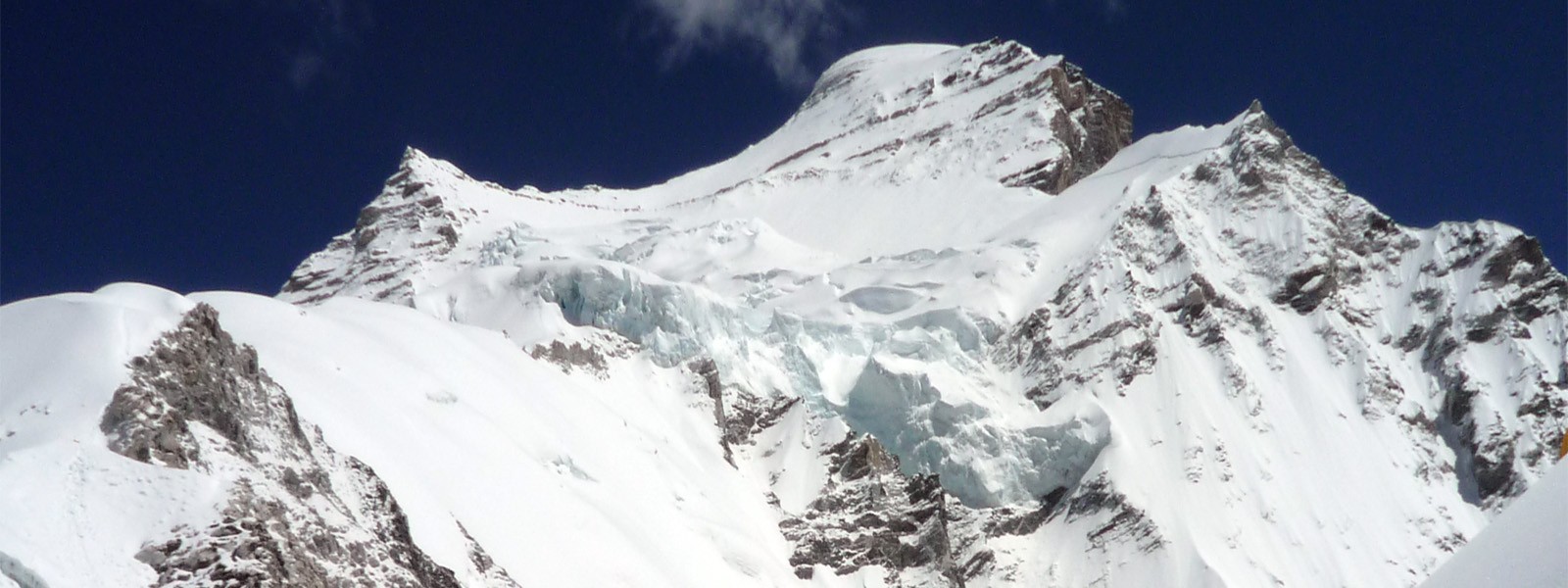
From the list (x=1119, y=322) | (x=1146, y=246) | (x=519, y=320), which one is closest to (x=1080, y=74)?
(x=1146, y=246)

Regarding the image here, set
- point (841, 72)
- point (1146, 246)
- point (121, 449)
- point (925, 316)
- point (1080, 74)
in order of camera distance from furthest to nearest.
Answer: point (841, 72) → point (1080, 74) → point (1146, 246) → point (925, 316) → point (121, 449)

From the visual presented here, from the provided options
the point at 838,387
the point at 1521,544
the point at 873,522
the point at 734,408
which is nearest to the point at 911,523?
the point at 873,522

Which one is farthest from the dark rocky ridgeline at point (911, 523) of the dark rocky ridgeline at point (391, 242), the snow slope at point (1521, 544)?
the snow slope at point (1521, 544)

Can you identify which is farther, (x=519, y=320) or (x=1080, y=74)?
(x=1080, y=74)

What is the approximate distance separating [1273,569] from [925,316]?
28.3 m

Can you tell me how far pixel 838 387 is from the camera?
9781cm

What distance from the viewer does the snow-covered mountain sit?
34.6 metres

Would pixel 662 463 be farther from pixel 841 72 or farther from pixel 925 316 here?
pixel 841 72

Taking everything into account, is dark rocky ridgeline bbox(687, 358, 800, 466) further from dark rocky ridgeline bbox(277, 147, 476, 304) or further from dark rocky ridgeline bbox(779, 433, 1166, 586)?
dark rocky ridgeline bbox(277, 147, 476, 304)

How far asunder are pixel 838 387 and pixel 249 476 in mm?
65850

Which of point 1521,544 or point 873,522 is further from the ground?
point 873,522

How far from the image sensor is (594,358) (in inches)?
3452

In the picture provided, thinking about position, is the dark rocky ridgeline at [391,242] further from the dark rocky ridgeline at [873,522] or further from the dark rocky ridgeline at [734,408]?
the dark rocky ridgeline at [873,522]

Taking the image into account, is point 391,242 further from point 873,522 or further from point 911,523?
point 911,523
